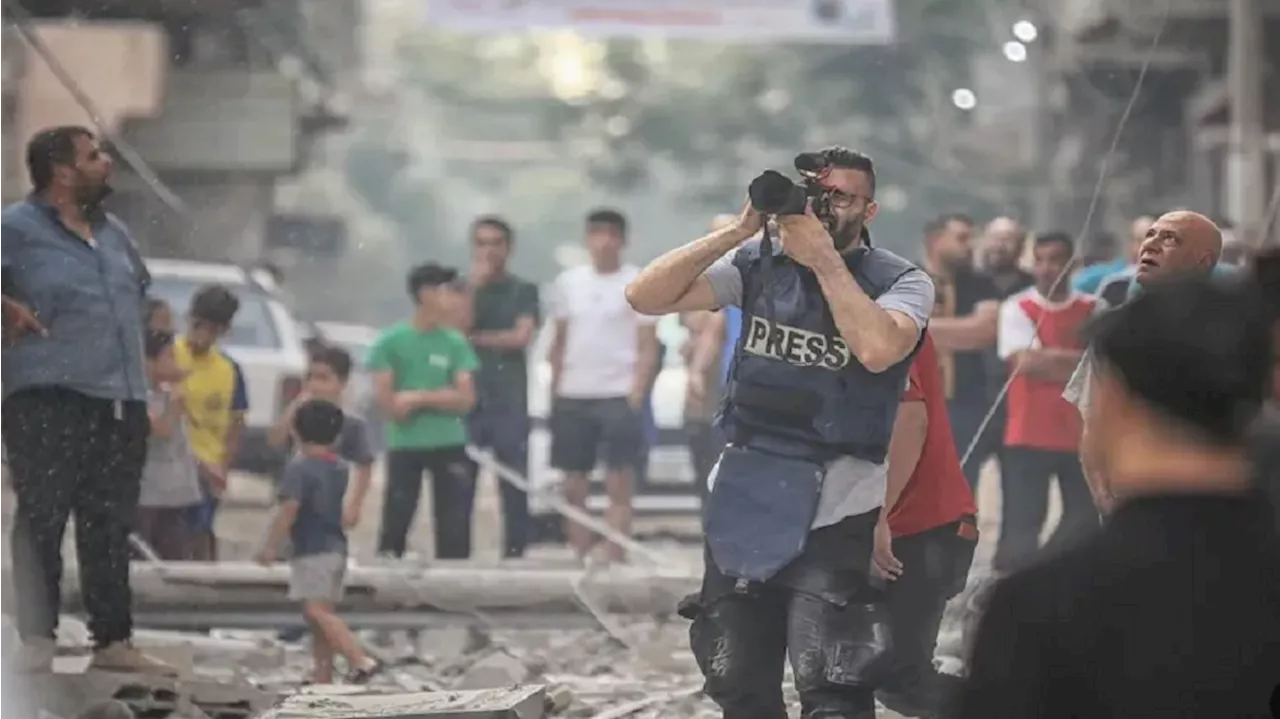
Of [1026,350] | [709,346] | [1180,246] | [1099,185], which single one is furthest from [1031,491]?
[1099,185]

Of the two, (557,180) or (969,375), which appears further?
(557,180)

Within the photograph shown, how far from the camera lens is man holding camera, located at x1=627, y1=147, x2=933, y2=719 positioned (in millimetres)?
3279

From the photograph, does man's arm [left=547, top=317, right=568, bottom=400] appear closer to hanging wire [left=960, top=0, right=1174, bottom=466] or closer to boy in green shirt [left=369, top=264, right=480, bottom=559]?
boy in green shirt [left=369, top=264, right=480, bottom=559]

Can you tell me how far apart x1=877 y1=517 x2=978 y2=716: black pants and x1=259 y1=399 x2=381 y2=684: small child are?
4.84 feet

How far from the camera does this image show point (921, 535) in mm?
3596

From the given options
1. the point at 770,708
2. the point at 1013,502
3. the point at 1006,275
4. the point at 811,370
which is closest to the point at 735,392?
the point at 811,370

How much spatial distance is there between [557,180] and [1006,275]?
17.8 ft

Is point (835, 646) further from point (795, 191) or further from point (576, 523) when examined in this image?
point (576, 523)

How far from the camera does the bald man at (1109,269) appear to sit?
3.96m

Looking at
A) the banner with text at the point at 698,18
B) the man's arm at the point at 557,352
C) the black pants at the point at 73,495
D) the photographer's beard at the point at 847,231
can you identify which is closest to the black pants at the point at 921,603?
the photographer's beard at the point at 847,231

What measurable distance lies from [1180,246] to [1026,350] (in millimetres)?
852

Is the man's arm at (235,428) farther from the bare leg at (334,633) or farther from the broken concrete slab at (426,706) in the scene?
the broken concrete slab at (426,706)

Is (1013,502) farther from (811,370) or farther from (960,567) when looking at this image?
(811,370)

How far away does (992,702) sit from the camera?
1.84 metres
